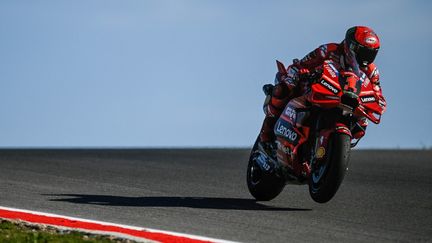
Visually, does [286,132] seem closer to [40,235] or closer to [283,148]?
[283,148]

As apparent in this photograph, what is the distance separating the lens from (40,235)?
754cm

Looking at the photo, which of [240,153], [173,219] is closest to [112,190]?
[173,219]

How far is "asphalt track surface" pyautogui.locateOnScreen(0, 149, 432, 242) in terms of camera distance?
8.45m

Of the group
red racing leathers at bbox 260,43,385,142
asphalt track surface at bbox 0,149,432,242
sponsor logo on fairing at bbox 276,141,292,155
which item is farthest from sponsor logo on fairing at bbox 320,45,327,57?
asphalt track surface at bbox 0,149,432,242

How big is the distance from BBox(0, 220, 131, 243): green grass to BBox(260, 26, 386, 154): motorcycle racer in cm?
363

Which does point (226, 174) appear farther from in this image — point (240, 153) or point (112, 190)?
point (240, 153)

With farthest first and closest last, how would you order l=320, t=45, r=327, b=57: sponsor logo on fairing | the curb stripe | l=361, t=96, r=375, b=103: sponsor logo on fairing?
l=320, t=45, r=327, b=57: sponsor logo on fairing, l=361, t=96, r=375, b=103: sponsor logo on fairing, the curb stripe

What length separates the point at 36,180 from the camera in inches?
485

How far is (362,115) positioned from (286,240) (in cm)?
277

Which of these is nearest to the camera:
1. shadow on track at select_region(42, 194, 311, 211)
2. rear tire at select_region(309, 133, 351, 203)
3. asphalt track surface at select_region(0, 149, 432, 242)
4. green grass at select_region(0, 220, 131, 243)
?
green grass at select_region(0, 220, 131, 243)

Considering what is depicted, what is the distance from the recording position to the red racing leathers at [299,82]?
1055 centimetres

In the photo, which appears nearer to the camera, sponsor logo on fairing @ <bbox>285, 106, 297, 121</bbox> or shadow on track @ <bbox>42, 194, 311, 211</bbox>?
shadow on track @ <bbox>42, 194, 311, 211</bbox>

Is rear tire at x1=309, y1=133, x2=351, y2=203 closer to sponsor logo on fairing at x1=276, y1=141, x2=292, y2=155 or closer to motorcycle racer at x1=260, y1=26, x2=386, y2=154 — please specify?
sponsor logo on fairing at x1=276, y1=141, x2=292, y2=155

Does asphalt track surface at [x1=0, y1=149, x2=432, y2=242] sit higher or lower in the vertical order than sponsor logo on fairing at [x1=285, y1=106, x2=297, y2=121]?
lower
